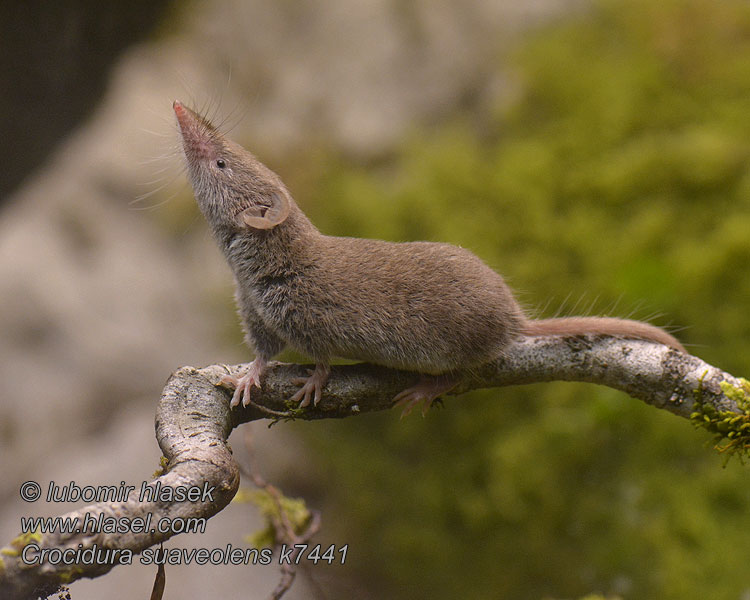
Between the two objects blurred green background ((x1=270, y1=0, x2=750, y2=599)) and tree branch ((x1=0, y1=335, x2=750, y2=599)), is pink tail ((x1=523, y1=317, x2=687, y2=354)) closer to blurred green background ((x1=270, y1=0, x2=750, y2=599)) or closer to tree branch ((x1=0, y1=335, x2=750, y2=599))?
tree branch ((x1=0, y1=335, x2=750, y2=599))

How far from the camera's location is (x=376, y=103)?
4418mm

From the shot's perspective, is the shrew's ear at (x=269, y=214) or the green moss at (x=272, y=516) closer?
the shrew's ear at (x=269, y=214)

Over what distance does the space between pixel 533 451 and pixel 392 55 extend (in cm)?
287

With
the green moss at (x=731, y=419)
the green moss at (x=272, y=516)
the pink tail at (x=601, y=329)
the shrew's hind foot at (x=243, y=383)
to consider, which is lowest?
the green moss at (x=272, y=516)

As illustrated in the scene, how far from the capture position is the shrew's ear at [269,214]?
1.66 m

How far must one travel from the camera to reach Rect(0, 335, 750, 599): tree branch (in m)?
1.24

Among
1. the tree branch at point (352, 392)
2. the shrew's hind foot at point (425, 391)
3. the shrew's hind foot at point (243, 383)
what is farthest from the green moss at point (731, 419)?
the shrew's hind foot at point (243, 383)

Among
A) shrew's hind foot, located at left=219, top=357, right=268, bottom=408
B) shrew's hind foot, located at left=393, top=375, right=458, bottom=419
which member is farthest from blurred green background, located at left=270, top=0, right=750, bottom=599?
shrew's hind foot, located at left=219, top=357, right=268, bottom=408

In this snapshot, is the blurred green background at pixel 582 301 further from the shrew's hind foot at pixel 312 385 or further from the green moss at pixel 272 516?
the shrew's hind foot at pixel 312 385


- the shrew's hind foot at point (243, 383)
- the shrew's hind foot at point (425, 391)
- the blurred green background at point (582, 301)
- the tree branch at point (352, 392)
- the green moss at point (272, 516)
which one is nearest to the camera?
the tree branch at point (352, 392)

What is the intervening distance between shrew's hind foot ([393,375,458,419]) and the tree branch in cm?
3

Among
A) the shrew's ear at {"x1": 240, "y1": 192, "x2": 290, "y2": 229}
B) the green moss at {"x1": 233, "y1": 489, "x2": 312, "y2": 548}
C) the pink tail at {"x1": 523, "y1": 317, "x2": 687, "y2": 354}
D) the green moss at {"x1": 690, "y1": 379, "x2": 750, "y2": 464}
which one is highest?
the shrew's ear at {"x1": 240, "y1": 192, "x2": 290, "y2": 229}

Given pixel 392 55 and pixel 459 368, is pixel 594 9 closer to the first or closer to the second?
pixel 392 55

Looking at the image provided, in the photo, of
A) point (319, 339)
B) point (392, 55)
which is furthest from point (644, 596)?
point (392, 55)
